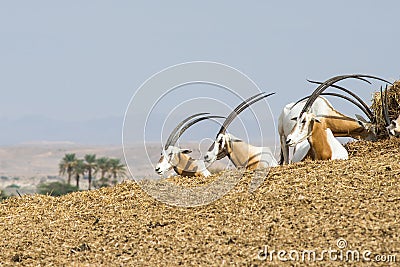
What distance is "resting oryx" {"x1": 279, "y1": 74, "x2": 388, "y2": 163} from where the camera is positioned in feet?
34.4

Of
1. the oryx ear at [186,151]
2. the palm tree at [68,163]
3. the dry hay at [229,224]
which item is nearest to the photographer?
the dry hay at [229,224]

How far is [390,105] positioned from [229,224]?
6663 mm

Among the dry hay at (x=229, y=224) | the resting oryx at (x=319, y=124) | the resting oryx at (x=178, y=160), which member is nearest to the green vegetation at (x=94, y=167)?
the resting oryx at (x=178, y=160)

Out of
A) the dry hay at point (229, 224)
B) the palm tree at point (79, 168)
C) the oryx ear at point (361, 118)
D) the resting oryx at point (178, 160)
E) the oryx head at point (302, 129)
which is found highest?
the oryx ear at point (361, 118)

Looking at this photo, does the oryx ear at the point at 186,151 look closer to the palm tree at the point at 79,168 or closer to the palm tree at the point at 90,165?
the palm tree at the point at 90,165

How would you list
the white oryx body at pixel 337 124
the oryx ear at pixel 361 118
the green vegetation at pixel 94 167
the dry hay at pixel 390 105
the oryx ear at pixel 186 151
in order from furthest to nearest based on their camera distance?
the green vegetation at pixel 94 167 < the oryx ear at pixel 186 151 < the dry hay at pixel 390 105 < the oryx ear at pixel 361 118 < the white oryx body at pixel 337 124

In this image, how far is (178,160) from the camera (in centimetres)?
1250

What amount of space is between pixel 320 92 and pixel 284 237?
527 centimetres

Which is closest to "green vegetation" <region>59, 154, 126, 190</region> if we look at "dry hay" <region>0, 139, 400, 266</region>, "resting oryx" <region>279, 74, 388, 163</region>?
"resting oryx" <region>279, 74, 388, 163</region>

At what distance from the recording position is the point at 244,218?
6.82 metres

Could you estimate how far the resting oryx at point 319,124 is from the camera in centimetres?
1049

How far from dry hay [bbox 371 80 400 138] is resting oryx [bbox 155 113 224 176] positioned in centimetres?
315

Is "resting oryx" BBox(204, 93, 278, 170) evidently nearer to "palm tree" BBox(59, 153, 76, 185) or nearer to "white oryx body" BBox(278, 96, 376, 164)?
"white oryx body" BBox(278, 96, 376, 164)

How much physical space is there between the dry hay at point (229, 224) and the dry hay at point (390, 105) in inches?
154
